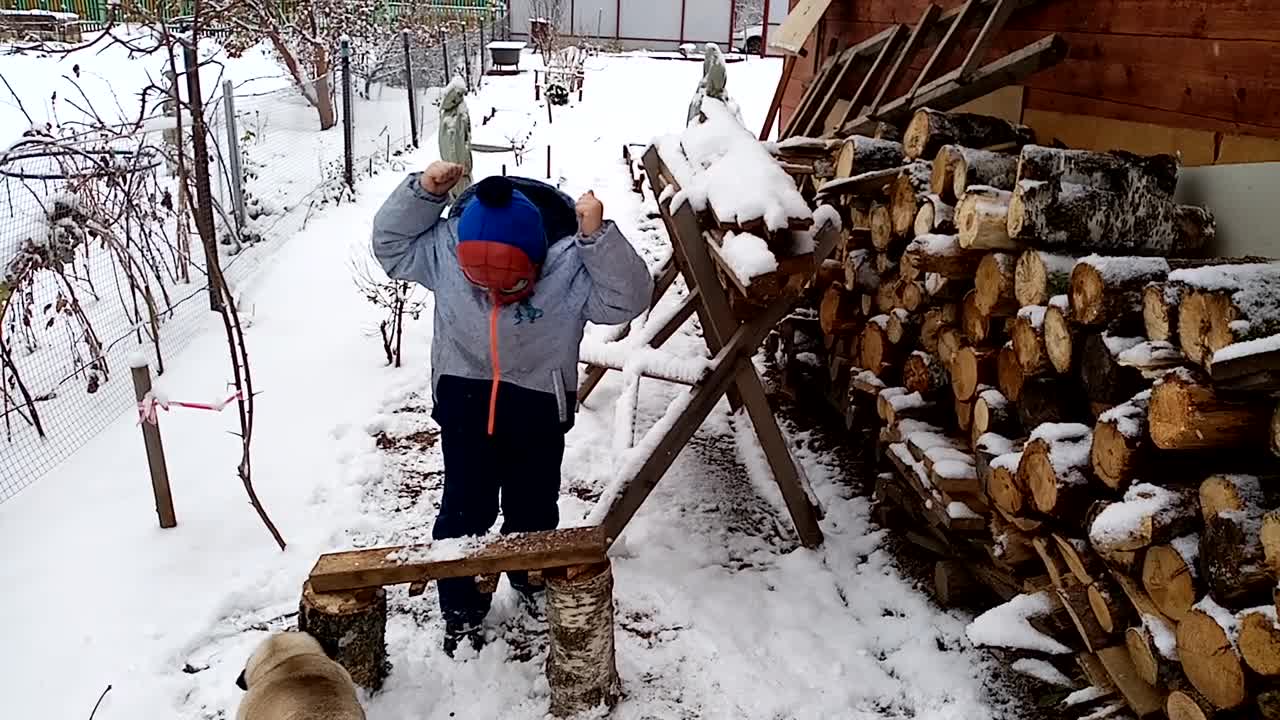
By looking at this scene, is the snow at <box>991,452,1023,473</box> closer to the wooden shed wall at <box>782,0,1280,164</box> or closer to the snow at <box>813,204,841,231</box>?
the snow at <box>813,204,841,231</box>

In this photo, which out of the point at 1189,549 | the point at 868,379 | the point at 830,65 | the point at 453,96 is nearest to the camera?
the point at 1189,549

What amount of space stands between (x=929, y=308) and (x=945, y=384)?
34 centimetres

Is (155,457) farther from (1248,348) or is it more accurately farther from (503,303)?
(1248,348)

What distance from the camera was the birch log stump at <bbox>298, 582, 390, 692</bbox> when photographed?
268 centimetres

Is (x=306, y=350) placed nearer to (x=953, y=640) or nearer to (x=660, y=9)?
(x=953, y=640)

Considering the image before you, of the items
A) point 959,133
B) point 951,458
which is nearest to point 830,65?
point 959,133

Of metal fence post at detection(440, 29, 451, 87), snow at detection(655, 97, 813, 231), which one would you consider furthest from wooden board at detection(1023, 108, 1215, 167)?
metal fence post at detection(440, 29, 451, 87)

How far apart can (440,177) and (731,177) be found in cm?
109

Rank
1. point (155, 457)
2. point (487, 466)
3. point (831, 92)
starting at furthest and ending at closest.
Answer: point (831, 92) → point (155, 457) → point (487, 466)

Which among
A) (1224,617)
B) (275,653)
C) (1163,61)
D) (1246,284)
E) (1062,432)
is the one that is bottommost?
(275,653)

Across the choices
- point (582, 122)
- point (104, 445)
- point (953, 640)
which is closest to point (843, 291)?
point (953, 640)

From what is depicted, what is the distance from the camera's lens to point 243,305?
6.83m

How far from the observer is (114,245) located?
4777mm

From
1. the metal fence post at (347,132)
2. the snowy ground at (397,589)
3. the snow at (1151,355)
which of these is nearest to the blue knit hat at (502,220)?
the snowy ground at (397,589)
